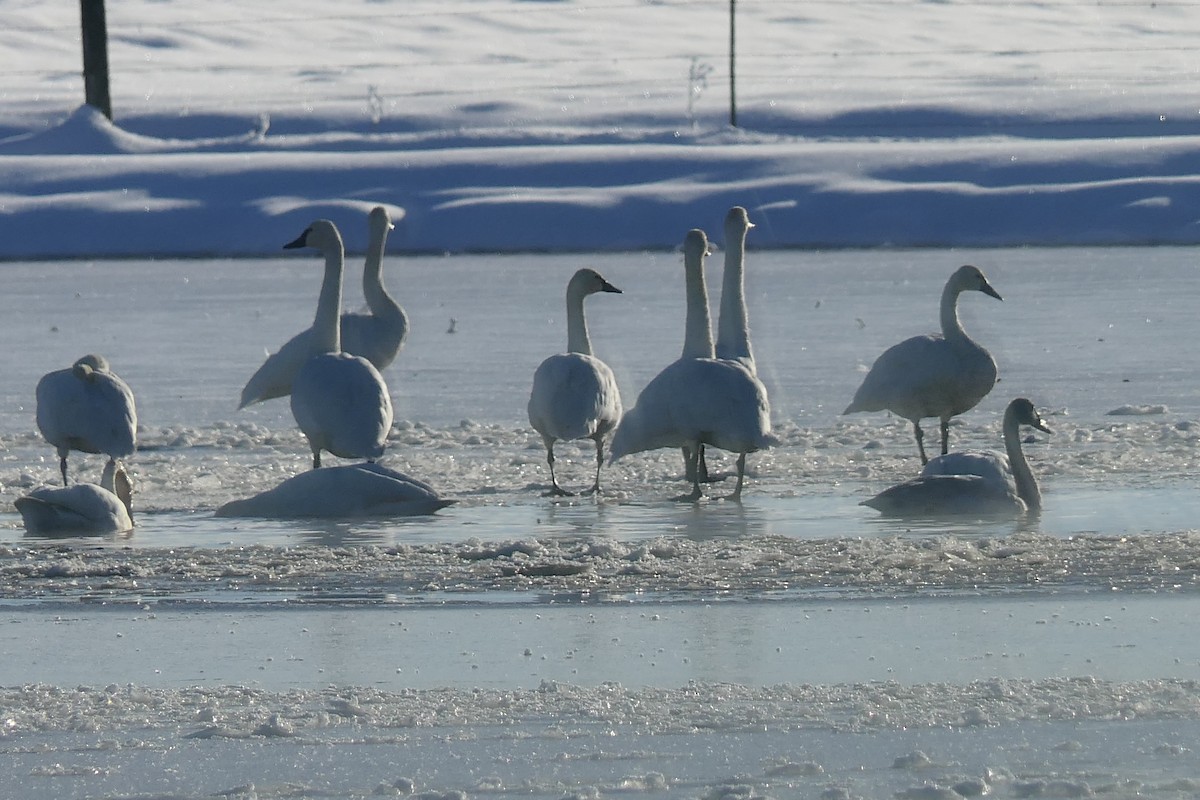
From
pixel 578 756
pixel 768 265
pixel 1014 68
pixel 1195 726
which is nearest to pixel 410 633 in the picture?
pixel 578 756

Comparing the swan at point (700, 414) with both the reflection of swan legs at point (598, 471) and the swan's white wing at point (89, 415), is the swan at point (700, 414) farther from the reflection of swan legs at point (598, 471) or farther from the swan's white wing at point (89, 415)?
the swan's white wing at point (89, 415)

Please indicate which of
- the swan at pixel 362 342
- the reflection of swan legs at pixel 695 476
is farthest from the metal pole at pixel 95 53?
the reflection of swan legs at pixel 695 476

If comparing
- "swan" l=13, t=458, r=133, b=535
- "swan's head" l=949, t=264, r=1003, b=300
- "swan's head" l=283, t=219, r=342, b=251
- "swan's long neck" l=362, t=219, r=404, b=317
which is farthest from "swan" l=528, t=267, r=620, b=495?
"swan's head" l=283, t=219, r=342, b=251

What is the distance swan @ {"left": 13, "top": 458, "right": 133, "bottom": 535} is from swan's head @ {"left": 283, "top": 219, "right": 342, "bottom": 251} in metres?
3.78

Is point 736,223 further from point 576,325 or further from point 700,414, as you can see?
point 700,414

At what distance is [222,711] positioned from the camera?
14.0 ft

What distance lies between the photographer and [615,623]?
5180 millimetres

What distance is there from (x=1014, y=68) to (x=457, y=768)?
5660cm

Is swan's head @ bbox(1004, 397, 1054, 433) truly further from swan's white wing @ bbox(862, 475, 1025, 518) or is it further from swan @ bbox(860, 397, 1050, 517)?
swan's white wing @ bbox(862, 475, 1025, 518)

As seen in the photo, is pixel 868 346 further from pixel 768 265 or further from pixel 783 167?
pixel 783 167

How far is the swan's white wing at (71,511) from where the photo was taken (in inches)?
272

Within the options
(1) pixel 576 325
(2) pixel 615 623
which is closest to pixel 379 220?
(1) pixel 576 325

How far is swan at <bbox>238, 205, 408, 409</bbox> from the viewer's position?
32.0ft

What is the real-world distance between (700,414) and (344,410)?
147 cm
